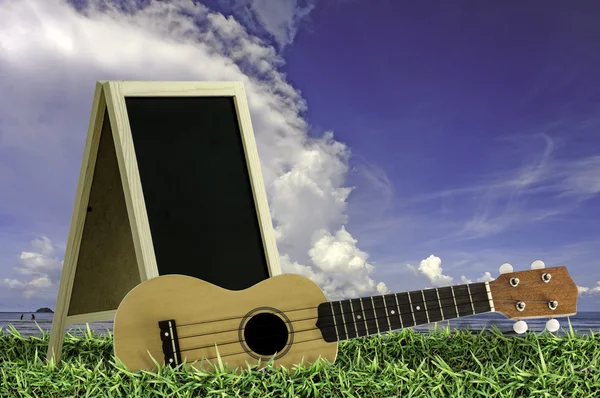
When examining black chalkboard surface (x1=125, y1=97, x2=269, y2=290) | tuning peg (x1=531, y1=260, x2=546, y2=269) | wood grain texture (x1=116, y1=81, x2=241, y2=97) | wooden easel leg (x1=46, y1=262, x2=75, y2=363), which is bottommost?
tuning peg (x1=531, y1=260, x2=546, y2=269)

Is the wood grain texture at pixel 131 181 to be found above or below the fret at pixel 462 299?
above

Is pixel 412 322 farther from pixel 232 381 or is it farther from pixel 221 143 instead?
pixel 221 143

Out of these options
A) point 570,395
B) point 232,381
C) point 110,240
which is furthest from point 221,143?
point 570,395

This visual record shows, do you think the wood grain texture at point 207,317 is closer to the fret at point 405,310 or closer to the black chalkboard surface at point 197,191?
the black chalkboard surface at point 197,191

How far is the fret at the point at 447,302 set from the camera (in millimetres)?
2383

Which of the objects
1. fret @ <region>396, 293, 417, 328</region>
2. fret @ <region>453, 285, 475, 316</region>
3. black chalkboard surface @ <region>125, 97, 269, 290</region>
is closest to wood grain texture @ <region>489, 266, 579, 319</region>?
fret @ <region>453, 285, 475, 316</region>

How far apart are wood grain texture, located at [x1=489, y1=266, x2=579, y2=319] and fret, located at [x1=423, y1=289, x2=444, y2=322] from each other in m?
0.24

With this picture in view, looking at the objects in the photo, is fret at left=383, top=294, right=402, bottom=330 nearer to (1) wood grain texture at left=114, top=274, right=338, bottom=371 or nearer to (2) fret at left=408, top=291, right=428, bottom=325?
(2) fret at left=408, top=291, right=428, bottom=325

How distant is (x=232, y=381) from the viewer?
197cm

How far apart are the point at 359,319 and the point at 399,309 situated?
17cm

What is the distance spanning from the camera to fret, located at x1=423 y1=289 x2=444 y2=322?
2.38 metres

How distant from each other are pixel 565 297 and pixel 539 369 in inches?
16.4

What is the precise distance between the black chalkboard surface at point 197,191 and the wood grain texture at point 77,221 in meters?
0.17

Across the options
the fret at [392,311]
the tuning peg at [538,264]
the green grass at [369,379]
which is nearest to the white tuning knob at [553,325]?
the green grass at [369,379]
